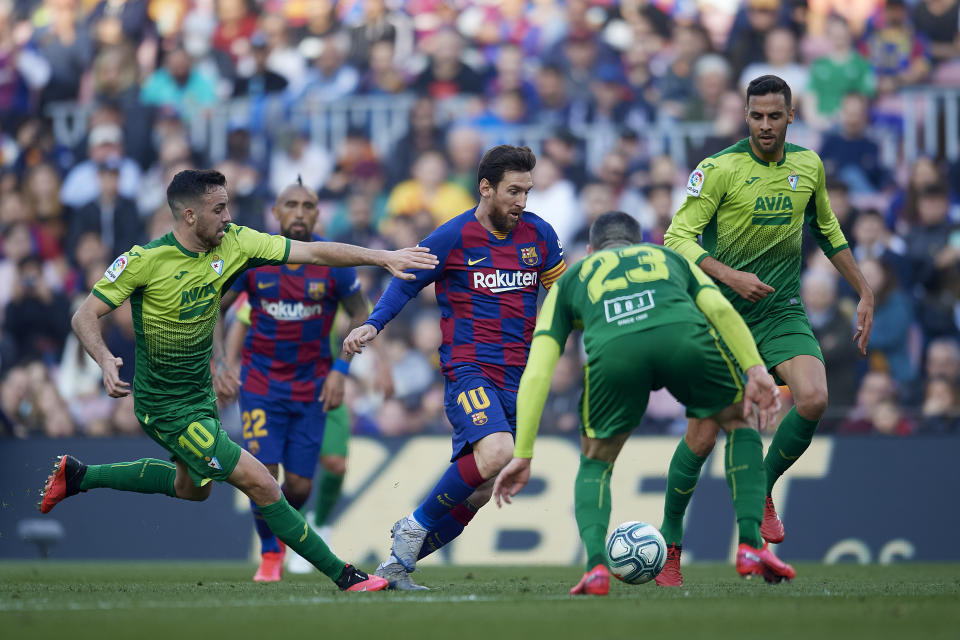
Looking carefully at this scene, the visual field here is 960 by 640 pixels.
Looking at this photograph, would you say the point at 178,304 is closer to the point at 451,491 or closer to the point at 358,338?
the point at 358,338

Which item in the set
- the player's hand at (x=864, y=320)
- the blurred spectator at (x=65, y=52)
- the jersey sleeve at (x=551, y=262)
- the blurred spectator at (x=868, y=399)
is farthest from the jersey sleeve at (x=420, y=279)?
the blurred spectator at (x=65, y=52)

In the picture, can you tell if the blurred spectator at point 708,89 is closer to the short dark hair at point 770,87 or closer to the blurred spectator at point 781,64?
the blurred spectator at point 781,64

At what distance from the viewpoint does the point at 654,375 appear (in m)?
5.88

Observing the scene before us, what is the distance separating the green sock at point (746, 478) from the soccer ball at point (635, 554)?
44 cm

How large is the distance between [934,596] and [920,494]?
497 cm

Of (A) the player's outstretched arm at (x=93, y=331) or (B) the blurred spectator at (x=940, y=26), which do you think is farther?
(B) the blurred spectator at (x=940, y=26)

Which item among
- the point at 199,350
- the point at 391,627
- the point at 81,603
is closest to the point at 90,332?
the point at 199,350

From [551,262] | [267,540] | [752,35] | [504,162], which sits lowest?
[267,540]

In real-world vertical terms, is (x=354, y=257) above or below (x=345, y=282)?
above

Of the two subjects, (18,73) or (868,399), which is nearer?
(868,399)

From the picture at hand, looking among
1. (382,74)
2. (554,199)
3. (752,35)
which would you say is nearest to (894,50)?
(752,35)

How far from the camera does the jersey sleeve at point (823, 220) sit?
7316 mm

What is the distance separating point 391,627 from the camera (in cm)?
463

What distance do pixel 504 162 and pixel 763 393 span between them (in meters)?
2.21
